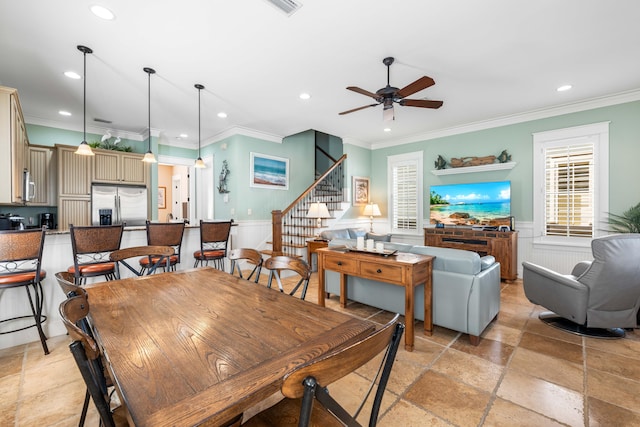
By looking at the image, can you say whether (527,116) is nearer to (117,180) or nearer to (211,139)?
(211,139)

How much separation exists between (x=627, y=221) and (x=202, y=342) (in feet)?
18.9

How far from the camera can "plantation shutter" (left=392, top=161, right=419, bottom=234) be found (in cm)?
646

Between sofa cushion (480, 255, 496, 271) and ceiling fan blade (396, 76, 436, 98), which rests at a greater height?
ceiling fan blade (396, 76, 436, 98)

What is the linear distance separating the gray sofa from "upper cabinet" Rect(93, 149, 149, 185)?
526 centimetres

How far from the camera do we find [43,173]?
4.95 metres

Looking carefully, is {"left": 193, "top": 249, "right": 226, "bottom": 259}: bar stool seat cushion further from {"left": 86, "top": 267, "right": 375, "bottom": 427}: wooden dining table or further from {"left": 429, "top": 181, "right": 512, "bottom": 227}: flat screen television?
{"left": 429, "top": 181, "right": 512, "bottom": 227}: flat screen television

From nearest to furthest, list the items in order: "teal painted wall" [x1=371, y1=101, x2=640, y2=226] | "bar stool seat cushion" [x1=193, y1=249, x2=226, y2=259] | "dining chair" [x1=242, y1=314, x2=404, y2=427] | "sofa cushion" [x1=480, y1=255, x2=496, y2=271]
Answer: "dining chair" [x1=242, y1=314, x2=404, y2=427], "sofa cushion" [x1=480, y1=255, x2=496, y2=271], "bar stool seat cushion" [x1=193, y1=249, x2=226, y2=259], "teal painted wall" [x1=371, y1=101, x2=640, y2=226]

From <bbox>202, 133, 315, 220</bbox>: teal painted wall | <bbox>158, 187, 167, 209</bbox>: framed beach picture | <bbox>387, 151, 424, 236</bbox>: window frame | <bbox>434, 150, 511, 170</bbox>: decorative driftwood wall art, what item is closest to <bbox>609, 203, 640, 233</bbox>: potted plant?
<bbox>434, 150, 511, 170</bbox>: decorative driftwood wall art

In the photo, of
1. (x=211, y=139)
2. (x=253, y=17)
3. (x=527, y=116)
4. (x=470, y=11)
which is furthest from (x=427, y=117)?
(x=211, y=139)

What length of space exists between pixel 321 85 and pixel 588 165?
440cm

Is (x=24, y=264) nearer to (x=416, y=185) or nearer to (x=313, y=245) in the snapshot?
(x=313, y=245)

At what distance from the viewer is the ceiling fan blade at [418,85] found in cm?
284

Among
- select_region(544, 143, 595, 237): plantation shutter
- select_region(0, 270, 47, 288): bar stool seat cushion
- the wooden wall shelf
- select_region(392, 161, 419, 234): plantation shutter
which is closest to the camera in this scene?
select_region(0, 270, 47, 288): bar stool seat cushion

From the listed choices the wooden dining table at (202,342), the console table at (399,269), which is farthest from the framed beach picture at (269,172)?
the wooden dining table at (202,342)
